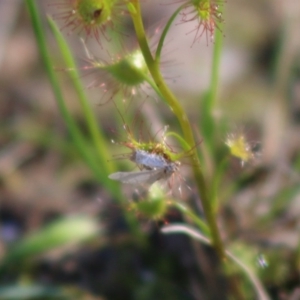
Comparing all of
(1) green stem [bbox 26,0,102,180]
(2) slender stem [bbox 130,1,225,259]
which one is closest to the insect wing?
(2) slender stem [bbox 130,1,225,259]

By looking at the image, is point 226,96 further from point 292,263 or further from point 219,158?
point 292,263

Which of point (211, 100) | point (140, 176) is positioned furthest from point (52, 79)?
point (140, 176)

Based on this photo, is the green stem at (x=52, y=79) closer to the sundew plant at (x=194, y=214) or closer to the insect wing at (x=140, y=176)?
the sundew plant at (x=194, y=214)

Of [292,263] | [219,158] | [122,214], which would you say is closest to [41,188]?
[122,214]

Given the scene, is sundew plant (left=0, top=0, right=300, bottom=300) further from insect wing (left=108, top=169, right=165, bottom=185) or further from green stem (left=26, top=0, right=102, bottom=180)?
insect wing (left=108, top=169, right=165, bottom=185)

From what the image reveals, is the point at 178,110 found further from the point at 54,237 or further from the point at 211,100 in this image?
the point at 54,237
